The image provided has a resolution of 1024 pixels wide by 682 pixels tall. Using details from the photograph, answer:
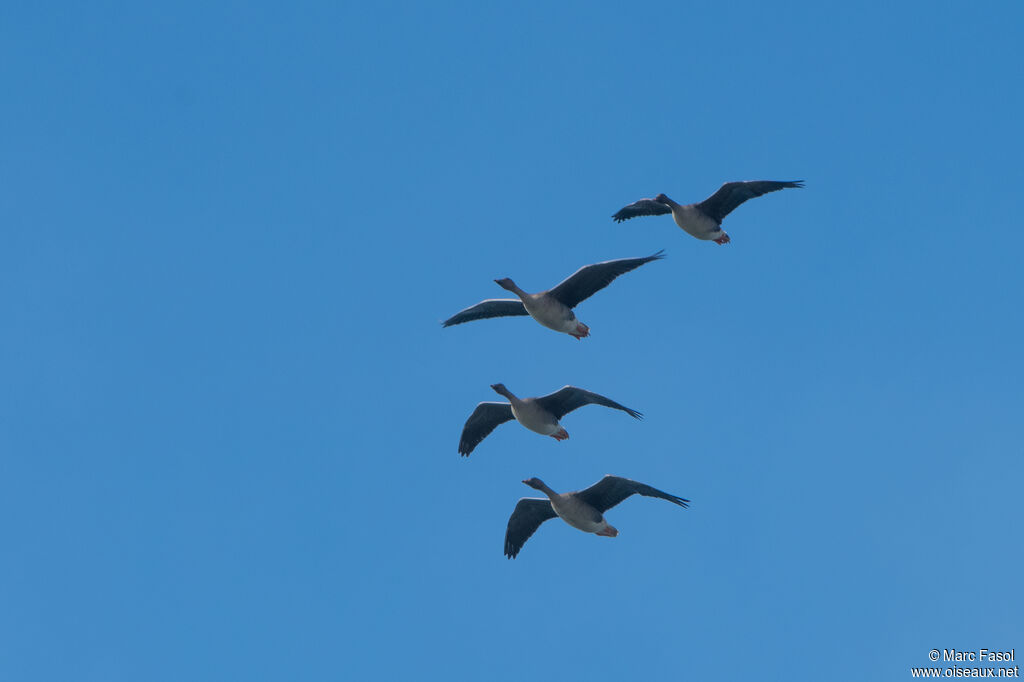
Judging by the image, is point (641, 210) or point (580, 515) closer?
point (580, 515)

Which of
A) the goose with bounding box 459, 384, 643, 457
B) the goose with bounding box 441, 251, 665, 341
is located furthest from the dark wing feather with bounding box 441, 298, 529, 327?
the goose with bounding box 459, 384, 643, 457

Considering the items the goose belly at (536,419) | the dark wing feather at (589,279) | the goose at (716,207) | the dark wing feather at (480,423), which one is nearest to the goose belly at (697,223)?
the goose at (716,207)

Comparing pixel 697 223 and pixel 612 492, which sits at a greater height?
pixel 697 223

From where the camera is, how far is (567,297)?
28203 millimetres

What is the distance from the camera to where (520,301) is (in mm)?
28719

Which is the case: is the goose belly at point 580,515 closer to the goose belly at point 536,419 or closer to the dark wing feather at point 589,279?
the goose belly at point 536,419

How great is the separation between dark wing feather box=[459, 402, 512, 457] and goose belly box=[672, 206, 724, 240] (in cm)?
667

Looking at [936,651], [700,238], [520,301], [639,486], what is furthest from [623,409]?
[936,651]

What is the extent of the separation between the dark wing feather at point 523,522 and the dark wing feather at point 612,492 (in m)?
Answer: 2.09

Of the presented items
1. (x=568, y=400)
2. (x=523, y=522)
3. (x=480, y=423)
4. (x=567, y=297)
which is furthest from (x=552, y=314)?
(x=523, y=522)

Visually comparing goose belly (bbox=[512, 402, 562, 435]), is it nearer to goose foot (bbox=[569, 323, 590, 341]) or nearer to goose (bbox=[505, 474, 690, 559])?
goose (bbox=[505, 474, 690, 559])

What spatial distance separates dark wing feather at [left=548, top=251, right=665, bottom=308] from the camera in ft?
89.9

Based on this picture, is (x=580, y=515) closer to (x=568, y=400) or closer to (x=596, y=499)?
(x=596, y=499)

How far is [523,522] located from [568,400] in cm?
384
